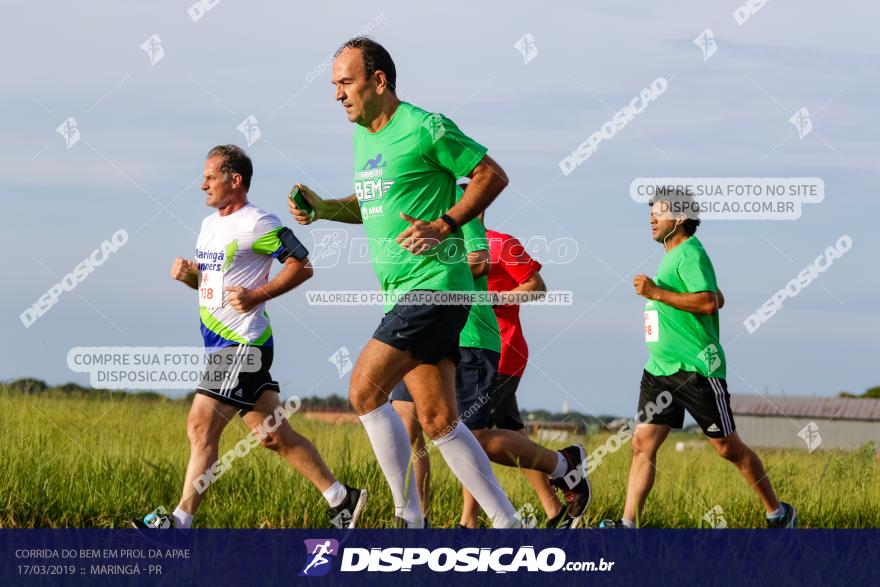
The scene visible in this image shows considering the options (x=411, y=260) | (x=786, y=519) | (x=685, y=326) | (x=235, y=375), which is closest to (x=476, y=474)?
(x=411, y=260)

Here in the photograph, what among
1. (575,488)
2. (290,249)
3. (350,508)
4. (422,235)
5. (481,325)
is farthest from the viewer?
(575,488)

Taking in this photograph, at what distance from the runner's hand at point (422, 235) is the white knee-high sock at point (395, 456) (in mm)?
882

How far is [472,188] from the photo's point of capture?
5.95 metres

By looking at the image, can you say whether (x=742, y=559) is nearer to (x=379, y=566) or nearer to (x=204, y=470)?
(x=379, y=566)

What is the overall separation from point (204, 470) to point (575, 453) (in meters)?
2.61

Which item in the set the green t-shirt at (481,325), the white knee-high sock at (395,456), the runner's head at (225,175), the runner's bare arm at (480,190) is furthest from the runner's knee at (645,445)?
the runner's head at (225,175)

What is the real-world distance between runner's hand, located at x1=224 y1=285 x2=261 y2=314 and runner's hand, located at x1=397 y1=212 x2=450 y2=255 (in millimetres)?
1270

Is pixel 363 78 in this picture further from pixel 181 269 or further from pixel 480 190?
pixel 181 269

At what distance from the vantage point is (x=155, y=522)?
6723 mm

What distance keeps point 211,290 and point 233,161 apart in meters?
0.75

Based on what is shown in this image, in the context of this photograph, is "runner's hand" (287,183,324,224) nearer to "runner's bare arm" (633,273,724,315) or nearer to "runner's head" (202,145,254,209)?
"runner's head" (202,145,254,209)

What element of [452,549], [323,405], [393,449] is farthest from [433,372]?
[323,405]

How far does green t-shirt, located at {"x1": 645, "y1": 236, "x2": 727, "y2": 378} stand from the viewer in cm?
789

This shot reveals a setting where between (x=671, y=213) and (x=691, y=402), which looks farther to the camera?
(x=671, y=213)
